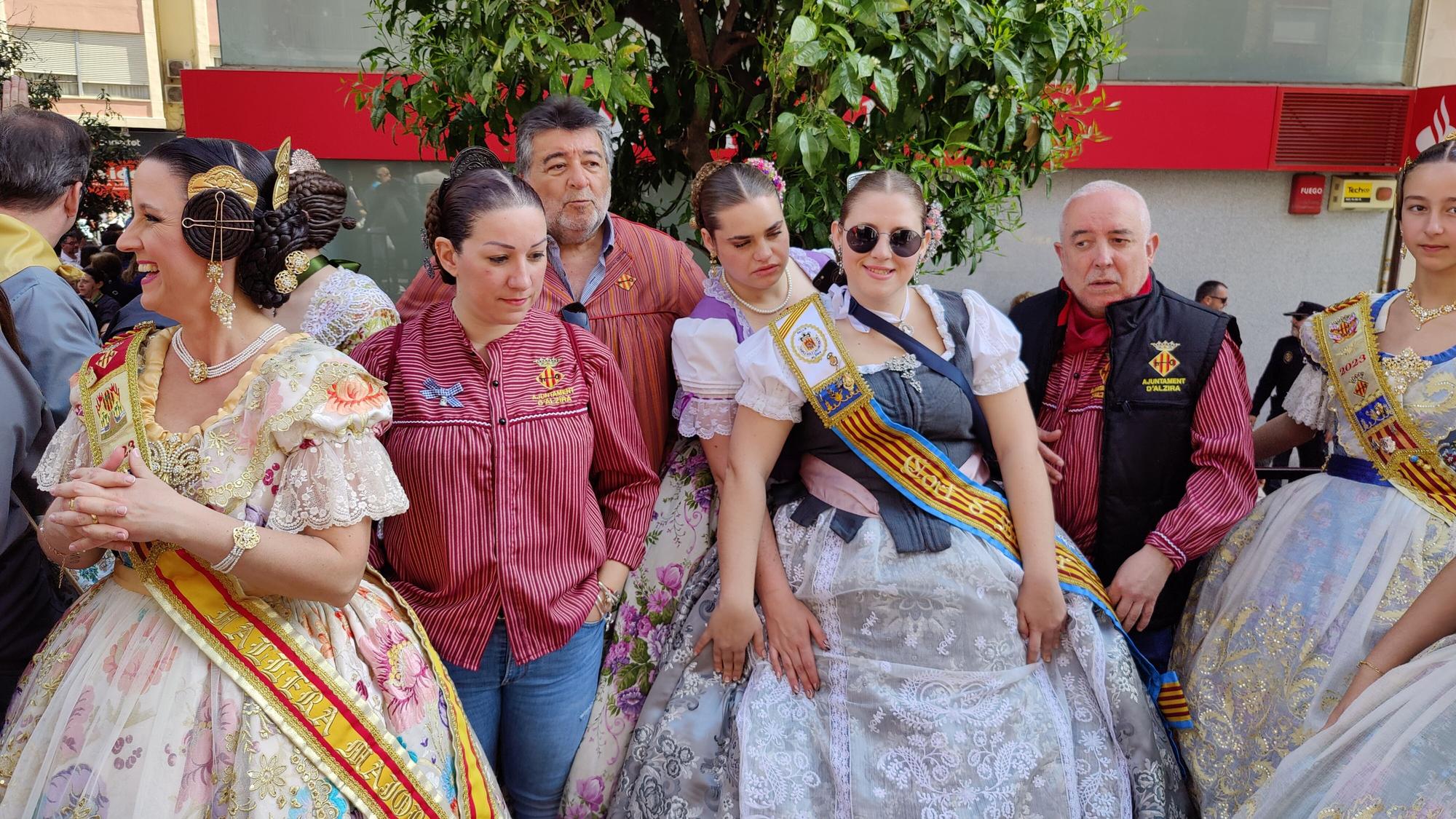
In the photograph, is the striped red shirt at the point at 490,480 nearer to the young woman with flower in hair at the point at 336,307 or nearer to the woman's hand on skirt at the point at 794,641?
the young woman with flower in hair at the point at 336,307

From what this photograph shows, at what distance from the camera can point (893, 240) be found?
2367mm

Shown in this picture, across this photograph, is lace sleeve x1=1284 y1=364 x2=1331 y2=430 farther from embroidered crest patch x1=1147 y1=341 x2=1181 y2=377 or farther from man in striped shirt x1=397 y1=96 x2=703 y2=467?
man in striped shirt x1=397 y1=96 x2=703 y2=467

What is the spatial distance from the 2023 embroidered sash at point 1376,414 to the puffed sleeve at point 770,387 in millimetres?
1349

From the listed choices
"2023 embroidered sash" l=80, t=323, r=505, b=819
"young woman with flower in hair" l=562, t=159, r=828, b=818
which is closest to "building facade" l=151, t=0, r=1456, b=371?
"young woman with flower in hair" l=562, t=159, r=828, b=818

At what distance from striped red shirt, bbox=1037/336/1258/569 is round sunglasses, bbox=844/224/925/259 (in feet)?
2.26

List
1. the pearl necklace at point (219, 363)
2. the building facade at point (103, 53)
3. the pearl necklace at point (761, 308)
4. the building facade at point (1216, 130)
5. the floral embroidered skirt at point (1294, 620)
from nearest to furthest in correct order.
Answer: the pearl necklace at point (219, 363)
the floral embroidered skirt at point (1294, 620)
the pearl necklace at point (761, 308)
the building facade at point (1216, 130)
the building facade at point (103, 53)

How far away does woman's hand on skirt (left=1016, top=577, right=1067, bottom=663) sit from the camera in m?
2.34

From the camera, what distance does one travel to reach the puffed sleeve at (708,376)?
8.26ft

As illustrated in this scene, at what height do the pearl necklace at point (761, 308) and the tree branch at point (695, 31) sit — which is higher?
the tree branch at point (695, 31)

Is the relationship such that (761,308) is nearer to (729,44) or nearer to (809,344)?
(809,344)

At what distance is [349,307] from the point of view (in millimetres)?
2674

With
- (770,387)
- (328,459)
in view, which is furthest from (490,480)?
(770,387)

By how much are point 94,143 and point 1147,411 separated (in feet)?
25.4

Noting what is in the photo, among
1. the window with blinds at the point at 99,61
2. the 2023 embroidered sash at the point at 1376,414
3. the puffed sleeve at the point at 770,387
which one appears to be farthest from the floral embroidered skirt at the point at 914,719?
the window with blinds at the point at 99,61
